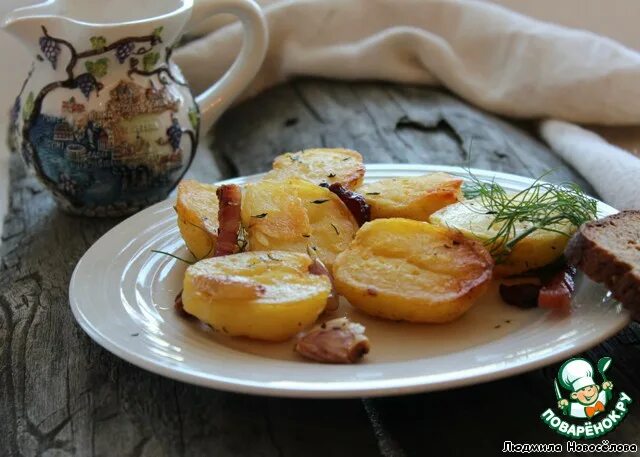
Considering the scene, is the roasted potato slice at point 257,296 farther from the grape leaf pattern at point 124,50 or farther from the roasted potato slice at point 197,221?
the grape leaf pattern at point 124,50

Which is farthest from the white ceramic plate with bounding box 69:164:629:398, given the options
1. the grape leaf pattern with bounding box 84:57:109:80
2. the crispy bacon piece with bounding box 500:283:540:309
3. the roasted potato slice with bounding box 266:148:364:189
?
the grape leaf pattern with bounding box 84:57:109:80

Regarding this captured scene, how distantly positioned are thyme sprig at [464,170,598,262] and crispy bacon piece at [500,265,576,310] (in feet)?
0.16

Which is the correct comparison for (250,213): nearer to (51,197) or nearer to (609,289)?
(609,289)

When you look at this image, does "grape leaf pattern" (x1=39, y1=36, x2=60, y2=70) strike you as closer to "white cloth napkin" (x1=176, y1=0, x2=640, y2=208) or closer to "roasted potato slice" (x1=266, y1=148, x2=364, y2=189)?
"roasted potato slice" (x1=266, y1=148, x2=364, y2=189)

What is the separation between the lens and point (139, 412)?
984 millimetres

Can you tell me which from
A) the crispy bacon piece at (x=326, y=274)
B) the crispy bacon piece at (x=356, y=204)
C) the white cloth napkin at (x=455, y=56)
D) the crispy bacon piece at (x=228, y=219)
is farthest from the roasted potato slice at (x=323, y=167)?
the white cloth napkin at (x=455, y=56)

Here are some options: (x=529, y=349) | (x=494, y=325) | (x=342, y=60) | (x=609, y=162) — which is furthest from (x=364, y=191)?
(x=342, y=60)

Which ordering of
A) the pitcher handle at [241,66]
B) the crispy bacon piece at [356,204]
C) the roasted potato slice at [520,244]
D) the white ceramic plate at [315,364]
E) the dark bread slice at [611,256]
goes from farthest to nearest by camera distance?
the pitcher handle at [241,66] < the crispy bacon piece at [356,204] < the roasted potato slice at [520,244] < the dark bread slice at [611,256] < the white ceramic plate at [315,364]

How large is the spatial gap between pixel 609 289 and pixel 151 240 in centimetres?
67

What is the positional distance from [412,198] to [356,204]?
83 mm

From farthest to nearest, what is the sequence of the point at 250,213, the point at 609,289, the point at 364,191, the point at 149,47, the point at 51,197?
the point at 51,197 → the point at 149,47 → the point at 364,191 → the point at 250,213 → the point at 609,289

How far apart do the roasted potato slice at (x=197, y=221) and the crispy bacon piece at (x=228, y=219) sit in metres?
0.03

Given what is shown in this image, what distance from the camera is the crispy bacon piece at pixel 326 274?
105cm

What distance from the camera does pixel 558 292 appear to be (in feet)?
3.44
